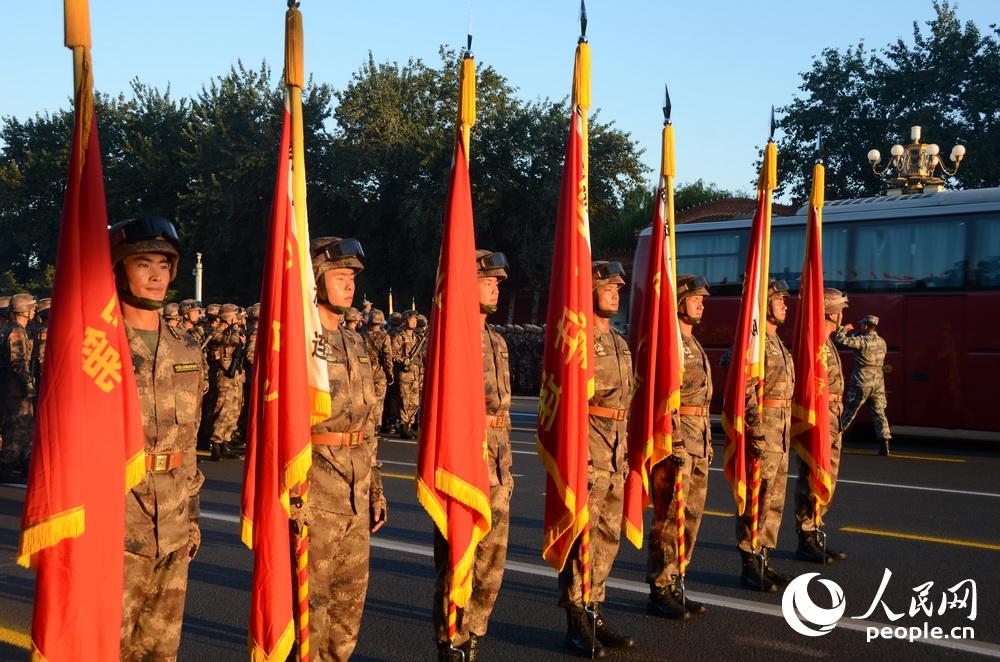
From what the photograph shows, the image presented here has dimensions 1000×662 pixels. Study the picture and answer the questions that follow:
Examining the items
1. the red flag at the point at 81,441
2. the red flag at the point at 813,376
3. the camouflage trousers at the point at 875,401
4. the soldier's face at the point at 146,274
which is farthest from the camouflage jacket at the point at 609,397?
the camouflage trousers at the point at 875,401

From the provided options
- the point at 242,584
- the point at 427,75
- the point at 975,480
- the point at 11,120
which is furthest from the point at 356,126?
the point at 242,584

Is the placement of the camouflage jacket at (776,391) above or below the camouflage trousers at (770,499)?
above

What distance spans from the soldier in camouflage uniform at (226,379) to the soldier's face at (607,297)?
8.71 m

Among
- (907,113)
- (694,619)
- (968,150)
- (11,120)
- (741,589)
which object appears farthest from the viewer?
(11,120)

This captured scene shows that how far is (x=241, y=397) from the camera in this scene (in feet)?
48.0

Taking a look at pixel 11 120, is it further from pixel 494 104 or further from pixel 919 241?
pixel 919 241

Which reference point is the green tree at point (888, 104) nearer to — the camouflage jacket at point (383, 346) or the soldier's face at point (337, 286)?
the camouflage jacket at point (383, 346)

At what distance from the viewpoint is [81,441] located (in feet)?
12.0

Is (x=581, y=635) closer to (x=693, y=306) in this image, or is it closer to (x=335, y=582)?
(x=335, y=582)

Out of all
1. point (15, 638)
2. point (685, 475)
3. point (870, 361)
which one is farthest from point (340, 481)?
point (870, 361)

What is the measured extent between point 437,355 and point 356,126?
1360 inches

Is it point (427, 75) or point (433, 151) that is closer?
point (433, 151)

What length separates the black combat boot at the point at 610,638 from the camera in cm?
555

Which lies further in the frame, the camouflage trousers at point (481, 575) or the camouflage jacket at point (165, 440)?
the camouflage trousers at point (481, 575)
